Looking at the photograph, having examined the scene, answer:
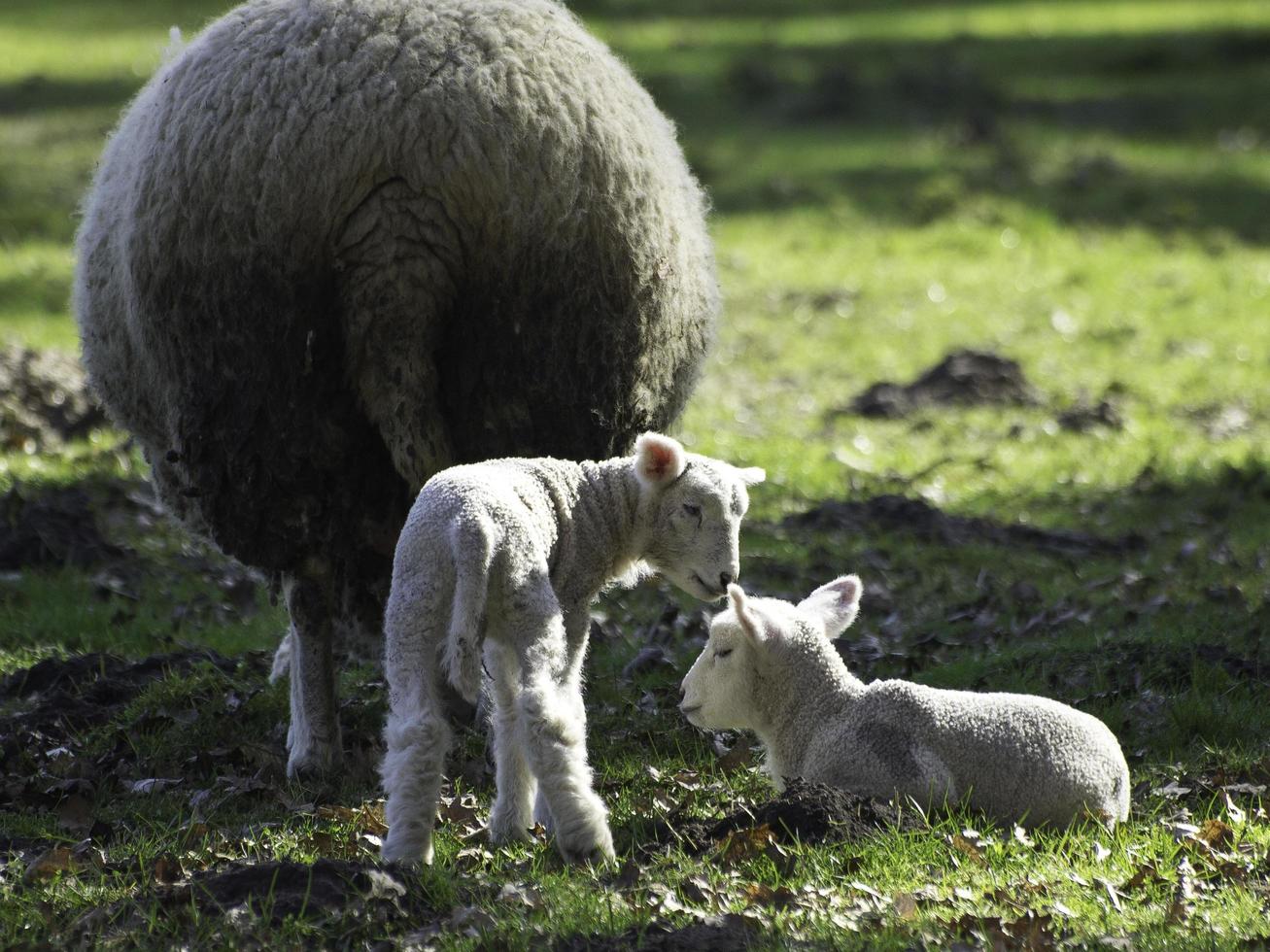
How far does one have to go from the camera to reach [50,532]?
8.28 meters

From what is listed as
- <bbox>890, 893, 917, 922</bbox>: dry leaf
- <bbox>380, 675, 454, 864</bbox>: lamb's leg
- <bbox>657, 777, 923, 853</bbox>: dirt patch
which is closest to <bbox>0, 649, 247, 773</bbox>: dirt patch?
<bbox>380, 675, 454, 864</bbox>: lamb's leg

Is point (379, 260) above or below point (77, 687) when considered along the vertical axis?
above

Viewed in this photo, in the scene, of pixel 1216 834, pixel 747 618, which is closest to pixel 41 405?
pixel 747 618

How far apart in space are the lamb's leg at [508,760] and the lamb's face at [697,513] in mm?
702

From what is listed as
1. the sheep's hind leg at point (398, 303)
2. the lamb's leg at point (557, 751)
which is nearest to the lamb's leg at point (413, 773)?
the lamb's leg at point (557, 751)

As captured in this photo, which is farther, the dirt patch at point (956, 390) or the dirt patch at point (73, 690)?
the dirt patch at point (956, 390)

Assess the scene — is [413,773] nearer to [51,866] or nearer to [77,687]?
[51,866]

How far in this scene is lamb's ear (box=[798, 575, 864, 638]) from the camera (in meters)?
5.32

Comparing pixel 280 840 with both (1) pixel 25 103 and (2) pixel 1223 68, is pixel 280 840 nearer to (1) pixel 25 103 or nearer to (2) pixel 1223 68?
(1) pixel 25 103

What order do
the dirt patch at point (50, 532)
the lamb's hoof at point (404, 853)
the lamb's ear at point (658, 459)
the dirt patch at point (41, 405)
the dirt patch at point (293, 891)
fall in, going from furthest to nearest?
the dirt patch at point (41, 405) → the dirt patch at point (50, 532) → the lamb's ear at point (658, 459) → the lamb's hoof at point (404, 853) → the dirt patch at point (293, 891)

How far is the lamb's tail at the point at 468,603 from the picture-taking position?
430cm

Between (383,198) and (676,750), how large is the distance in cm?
220

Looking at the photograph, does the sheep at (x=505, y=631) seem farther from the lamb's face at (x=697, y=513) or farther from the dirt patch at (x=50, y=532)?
the dirt patch at (x=50, y=532)

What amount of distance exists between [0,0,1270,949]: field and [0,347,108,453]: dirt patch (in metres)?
0.05
